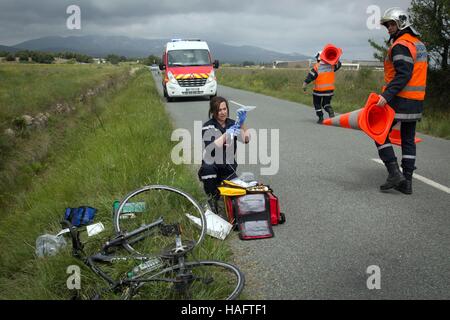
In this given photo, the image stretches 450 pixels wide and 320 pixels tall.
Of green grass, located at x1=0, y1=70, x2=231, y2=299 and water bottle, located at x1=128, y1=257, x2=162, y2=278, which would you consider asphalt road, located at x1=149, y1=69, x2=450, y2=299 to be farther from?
water bottle, located at x1=128, y1=257, x2=162, y2=278

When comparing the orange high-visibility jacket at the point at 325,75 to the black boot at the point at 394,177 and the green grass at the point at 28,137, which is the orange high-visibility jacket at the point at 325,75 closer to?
the black boot at the point at 394,177

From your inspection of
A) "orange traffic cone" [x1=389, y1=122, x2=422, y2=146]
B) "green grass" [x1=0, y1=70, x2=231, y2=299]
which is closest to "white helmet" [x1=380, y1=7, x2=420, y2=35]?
"orange traffic cone" [x1=389, y1=122, x2=422, y2=146]

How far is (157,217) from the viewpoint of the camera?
4129 mm

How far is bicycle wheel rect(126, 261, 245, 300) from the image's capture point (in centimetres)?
279

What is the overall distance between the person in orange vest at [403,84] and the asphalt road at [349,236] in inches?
13.4

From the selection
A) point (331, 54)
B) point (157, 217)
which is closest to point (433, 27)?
point (331, 54)

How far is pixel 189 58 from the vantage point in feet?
59.8

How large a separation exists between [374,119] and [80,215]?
3.71 m

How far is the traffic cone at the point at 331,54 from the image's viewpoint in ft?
34.3

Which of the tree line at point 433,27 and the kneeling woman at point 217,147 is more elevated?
the tree line at point 433,27

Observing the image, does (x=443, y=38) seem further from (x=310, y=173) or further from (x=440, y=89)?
(x=310, y=173)

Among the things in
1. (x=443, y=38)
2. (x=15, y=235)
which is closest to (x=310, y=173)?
(x=15, y=235)

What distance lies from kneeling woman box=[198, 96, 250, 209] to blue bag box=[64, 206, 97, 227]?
1277mm

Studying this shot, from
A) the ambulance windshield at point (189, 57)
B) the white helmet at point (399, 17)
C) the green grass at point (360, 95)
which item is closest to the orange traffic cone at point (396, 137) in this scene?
the white helmet at point (399, 17)
